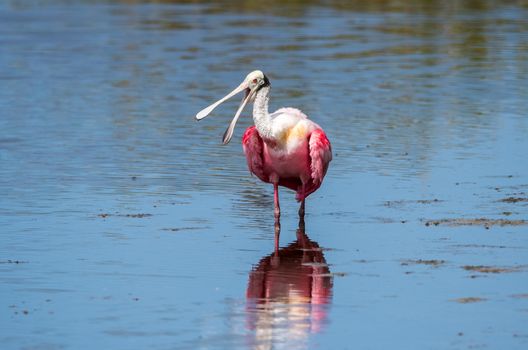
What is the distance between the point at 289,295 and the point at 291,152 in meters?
2.92

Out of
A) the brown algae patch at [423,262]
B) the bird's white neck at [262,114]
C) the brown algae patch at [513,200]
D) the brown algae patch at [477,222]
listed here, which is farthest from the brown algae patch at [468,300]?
the brown algae patch at [513,200]

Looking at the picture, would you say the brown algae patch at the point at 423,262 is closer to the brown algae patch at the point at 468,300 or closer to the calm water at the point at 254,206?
the calm water at the point at 254,206

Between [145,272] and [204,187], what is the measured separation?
154 inches

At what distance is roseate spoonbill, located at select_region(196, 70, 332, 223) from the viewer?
13156 millimetres

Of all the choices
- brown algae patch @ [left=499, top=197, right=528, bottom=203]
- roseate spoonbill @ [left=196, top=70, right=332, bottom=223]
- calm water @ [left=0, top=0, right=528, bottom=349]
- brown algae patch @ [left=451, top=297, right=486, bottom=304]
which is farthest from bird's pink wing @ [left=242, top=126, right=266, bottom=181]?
brown algae patch @ [left=451, top=297, right=486, bottom=304]

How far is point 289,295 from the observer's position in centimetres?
1056

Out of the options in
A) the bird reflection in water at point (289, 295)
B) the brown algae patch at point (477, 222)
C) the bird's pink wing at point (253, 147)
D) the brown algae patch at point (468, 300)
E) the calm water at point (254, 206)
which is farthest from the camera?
the bird's pink wing at point (253, 147)

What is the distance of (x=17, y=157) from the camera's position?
56.6ft

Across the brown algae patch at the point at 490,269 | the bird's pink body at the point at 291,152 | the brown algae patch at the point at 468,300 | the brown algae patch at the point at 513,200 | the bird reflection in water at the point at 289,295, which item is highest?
the bird's pink body at the point at 291,152

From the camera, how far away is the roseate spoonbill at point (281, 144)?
43.2 ft

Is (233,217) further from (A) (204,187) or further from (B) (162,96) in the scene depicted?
(B) (162,96)

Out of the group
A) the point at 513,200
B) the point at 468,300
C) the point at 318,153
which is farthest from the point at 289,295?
the point at 513,200

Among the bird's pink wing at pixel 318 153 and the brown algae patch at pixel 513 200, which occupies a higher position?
the bird's pink wing at pixel 318 153

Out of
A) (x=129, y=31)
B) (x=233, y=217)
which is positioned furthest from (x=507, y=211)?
(x=129, y=31)
